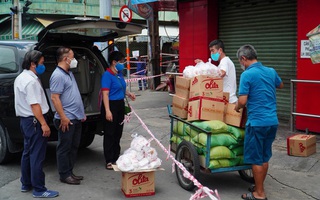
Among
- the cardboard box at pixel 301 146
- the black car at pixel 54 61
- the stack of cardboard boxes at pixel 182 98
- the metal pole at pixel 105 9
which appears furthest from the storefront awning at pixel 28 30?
the cardboard box at pixel 301 146

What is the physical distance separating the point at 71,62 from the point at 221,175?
8.54ft

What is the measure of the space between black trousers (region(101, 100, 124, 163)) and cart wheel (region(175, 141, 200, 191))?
3.71 ft

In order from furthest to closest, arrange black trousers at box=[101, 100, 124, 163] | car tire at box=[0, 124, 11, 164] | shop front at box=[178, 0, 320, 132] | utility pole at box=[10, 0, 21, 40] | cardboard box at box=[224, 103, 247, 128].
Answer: utility pole at box=[10, 0, 21, 40] < shop front at box=[178, 0, 320, 132] < car tire at box=[0, 124, 11, 164] < black trousers at box=[101, 100, 124, 163] < cardboard box at box=[224, 103, 247, 128]

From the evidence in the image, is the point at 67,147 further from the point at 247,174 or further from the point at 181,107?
the point at 247,174

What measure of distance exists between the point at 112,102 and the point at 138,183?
56.4 inches

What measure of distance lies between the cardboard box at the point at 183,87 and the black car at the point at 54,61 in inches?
47.8

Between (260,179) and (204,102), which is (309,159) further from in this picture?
(204,102)

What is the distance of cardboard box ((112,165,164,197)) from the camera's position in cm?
465

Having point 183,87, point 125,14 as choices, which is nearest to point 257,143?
point 183,87

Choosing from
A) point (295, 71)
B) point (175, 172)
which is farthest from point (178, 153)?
point (295, 71)

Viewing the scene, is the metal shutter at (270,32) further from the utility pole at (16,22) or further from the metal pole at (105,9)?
the utility pole at (16,22)

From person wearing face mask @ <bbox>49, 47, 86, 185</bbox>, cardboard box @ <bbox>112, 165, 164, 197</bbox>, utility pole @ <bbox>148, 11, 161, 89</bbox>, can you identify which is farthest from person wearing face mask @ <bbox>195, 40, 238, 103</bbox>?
utility pole @ <bbox>148, 11, 161, 89</bbox>

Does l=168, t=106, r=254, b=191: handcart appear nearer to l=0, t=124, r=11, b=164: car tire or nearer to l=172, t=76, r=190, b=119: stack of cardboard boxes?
l=172, t=76, r=190, b=119: stack of cardboard boxes

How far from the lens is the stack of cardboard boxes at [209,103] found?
15.9 ft
